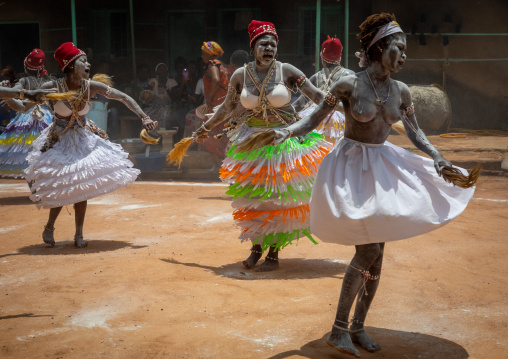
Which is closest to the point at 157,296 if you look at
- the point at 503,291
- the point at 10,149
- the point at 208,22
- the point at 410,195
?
the point at 410,195

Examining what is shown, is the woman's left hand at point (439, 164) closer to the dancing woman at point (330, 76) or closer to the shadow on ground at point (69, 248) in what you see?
the dancing woman at point (330, 76)

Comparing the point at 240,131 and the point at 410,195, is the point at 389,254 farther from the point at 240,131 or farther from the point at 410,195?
the point at 410,195

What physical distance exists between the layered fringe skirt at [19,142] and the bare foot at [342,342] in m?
7.52

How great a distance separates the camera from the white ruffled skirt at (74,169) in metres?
6.77

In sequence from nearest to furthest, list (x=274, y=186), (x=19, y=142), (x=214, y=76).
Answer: (x=274, y=186)
(x=19, y=142)
(x=214, y=76)

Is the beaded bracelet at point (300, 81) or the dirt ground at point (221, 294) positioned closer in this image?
the dirt ground at point (221, 294)

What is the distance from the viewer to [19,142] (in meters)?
9.97

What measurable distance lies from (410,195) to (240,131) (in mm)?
2510

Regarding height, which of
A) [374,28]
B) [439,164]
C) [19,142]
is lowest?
[19,142]

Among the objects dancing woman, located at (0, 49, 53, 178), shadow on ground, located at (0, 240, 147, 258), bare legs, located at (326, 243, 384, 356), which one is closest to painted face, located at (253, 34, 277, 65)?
bare legs, located at (326, 243, 384, 356)

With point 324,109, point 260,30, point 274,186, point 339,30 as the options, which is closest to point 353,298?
point 324,109

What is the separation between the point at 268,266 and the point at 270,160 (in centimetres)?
109

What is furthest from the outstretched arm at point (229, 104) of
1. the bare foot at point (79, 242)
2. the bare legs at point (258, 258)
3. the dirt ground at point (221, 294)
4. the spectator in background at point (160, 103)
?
the spectator in background at point (160, 103)

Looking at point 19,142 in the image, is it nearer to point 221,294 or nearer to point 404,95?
point 221,294
